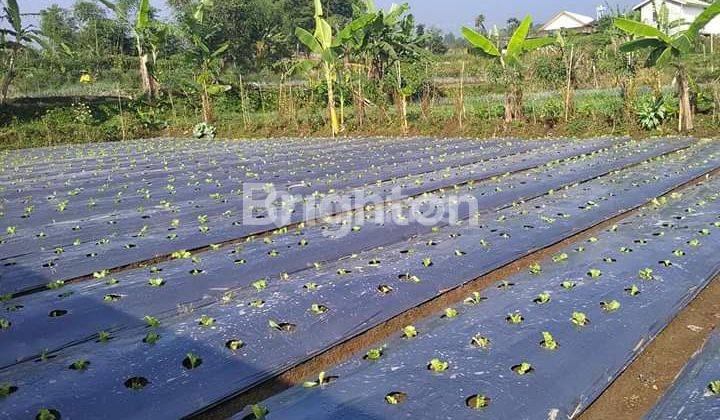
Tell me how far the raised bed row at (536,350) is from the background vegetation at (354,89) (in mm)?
9174

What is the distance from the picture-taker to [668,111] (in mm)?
12430

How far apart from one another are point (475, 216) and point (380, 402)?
3732 millimetres

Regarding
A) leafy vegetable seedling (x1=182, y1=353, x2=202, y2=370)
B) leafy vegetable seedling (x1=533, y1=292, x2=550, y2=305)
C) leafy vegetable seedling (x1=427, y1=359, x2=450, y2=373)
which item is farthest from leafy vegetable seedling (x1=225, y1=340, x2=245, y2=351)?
leafy vegetable seedling (x1=533, y1=292, x2=550, y2=305)

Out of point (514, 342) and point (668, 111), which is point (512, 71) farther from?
point (514, 342)

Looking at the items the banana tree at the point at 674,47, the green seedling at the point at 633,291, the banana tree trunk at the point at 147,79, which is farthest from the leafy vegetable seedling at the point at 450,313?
the banana tree trunk at the point at 147,79

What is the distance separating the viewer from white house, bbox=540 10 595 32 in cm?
5256

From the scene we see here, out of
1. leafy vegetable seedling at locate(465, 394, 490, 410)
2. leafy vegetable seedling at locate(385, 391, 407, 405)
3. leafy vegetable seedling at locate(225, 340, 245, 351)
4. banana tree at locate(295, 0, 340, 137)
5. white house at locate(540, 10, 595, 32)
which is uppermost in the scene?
white house at locate(540, 10, 595, 32)

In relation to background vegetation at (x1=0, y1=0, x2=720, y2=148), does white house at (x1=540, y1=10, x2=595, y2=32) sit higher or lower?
higher

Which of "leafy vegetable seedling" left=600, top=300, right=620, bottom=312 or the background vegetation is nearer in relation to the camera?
"leafy vegetable seedling" left=600, top=300, right=620, bottom=312

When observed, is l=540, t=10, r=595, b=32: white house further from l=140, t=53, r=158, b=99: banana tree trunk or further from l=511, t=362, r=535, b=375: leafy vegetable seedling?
l=511, t=362, r=535, b=375: leafy vegetable seedling

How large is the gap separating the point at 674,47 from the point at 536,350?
10620 millimetres

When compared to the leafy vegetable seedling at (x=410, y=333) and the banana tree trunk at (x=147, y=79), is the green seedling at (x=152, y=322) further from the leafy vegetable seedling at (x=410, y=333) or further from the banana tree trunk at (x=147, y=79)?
the banana tree trunk at (x=147, y=79)

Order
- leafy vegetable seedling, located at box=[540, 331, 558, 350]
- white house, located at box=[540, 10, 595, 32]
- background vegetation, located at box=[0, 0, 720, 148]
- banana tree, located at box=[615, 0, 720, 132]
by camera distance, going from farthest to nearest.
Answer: white house, located at box=[540, 10, 595, 32], background vegetation, located at box=[0, 0, 720, 148], banana tree, located at box=[615, 0, 720, 132], leafy vegetable seedling, located at box=[540, 331, 558, 350]

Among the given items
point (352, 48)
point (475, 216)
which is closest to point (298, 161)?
point (475, 216)
